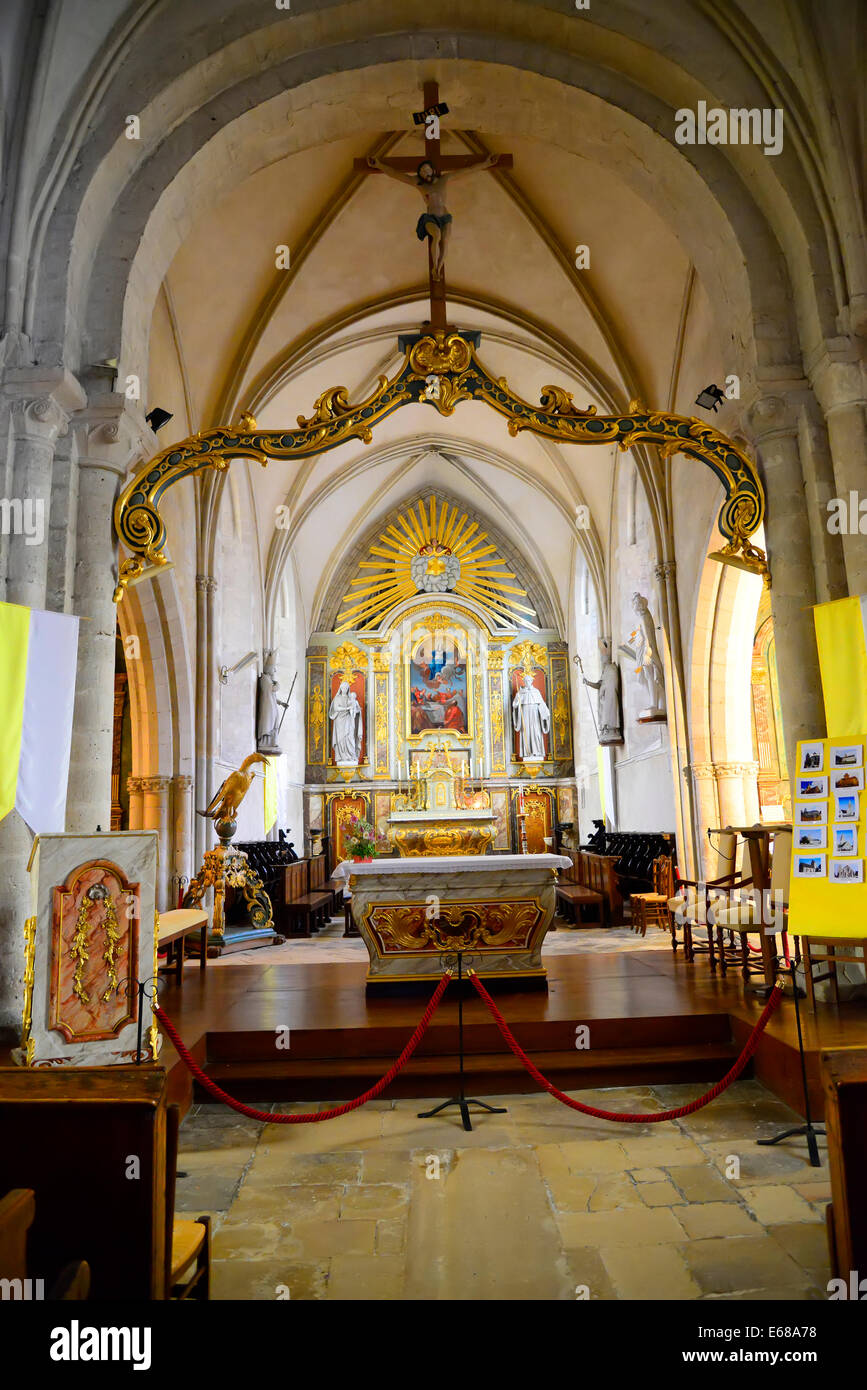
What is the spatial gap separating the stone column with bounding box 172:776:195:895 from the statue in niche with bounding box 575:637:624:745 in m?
7.04

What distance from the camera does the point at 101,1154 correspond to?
2.41 meters

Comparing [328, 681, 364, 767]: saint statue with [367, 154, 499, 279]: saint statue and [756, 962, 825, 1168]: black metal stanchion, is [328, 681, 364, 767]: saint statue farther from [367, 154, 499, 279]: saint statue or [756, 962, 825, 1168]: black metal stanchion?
[756, 962, 825, 1168]: black metal stanchion

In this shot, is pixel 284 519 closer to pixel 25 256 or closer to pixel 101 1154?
pixel 25 256

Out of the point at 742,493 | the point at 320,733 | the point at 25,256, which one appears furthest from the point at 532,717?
the point at 25,256

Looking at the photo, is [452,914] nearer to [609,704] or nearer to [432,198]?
[432,198]

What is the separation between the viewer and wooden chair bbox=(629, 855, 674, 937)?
33.9 feet

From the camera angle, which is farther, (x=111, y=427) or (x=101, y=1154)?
(x=111, y=427)

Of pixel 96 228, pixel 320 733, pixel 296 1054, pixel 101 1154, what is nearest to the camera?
pixel 101 1154

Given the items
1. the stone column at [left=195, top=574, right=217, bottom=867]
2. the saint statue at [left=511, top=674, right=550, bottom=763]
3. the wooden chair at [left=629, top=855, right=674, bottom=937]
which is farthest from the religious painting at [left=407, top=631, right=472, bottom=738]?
the stone column at [left=195, top=574, right=217, bottom=867]

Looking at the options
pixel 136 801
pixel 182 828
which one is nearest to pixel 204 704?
pixel 136 801

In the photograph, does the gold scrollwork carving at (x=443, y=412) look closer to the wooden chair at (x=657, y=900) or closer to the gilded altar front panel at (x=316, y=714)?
the wooden chair at (x=657, y=900)

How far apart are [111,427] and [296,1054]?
4234 mm

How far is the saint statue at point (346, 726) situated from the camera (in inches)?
728

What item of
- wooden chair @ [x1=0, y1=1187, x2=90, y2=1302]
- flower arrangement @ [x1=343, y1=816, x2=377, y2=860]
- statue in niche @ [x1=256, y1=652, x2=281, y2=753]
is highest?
statue in niche @ [x1=256, y1=652, x2=281, y2=753]
